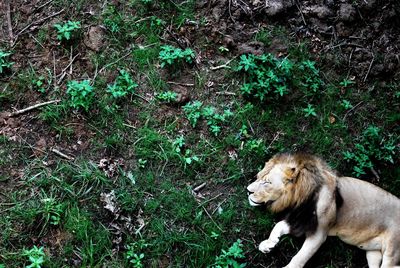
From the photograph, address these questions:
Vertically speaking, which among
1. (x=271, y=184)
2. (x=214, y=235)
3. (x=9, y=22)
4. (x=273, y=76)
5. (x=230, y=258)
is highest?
(x=9, y=22)

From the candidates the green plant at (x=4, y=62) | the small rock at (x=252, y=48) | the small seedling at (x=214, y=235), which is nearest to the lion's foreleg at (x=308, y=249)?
the small seedling at (x=214, y=235)

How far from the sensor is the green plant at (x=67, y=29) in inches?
210

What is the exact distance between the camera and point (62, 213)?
190 inches

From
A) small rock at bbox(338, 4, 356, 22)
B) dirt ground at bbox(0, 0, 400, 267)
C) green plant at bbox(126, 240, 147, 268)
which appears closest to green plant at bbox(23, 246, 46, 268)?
dirt ground at bbox(0, 0, 400, 267)

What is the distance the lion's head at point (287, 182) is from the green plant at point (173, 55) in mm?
1358

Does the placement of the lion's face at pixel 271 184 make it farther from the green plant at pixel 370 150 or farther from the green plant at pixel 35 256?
the green plant at pixel 35 256

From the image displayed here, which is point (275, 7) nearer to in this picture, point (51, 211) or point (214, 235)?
point (214, 235)

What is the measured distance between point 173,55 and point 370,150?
2068mm

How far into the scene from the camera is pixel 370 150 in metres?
5.47

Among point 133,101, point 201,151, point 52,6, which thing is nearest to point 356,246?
point 201,151

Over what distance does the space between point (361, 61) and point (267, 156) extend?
1490 mm

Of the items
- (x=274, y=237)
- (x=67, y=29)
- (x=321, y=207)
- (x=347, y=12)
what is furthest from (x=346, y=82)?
(x=67, y=29)

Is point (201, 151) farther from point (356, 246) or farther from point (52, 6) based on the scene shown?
point (52, 6)

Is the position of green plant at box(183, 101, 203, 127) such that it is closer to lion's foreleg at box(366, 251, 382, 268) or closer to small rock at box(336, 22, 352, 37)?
small rock at box(336, 22, 352, 37)
